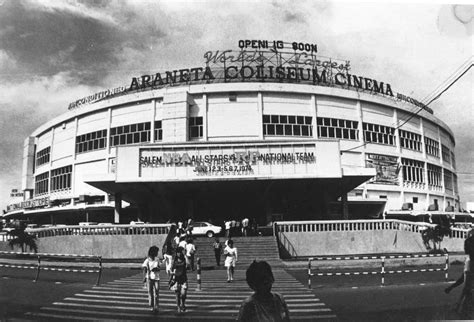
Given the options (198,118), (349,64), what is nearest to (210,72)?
(198,118)

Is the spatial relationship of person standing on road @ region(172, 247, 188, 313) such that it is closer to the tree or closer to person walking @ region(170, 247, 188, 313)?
person walking @ region(170, 247, 188, 313)

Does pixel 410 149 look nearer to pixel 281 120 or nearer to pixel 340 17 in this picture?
pixel 281 120

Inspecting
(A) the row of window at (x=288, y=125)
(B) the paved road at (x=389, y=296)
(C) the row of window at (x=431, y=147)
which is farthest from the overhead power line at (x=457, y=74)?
(C) the row of window at (x=431, y=147)

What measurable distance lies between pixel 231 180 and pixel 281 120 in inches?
576

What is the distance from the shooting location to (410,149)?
45812 millimetres

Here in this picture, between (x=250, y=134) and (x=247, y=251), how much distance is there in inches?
693

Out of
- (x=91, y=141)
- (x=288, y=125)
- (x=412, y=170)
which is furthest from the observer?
(x=412, y=170)

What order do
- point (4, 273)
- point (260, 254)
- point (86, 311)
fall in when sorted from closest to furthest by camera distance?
point (86, 311)
point (4, 273)
point (260, 254)

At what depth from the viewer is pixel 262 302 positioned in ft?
14.4

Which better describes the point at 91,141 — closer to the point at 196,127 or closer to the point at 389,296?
the point at 196,127

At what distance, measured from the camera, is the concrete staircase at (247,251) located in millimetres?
21359

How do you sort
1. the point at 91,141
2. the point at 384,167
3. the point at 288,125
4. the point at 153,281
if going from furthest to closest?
the point at 91,141, the point at 384,167, the point at 288,125, the point at 153,281

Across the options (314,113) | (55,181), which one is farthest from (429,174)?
(55,181)

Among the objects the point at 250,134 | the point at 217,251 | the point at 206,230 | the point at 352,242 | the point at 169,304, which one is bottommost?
the point at 169,304
